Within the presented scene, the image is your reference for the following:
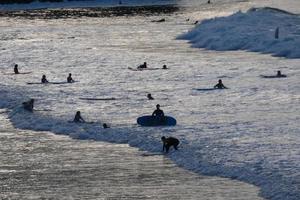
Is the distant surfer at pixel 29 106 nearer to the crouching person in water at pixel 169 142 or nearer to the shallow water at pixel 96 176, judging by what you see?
the shallow water at pixel 96 176

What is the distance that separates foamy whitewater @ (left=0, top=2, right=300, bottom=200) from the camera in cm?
2522

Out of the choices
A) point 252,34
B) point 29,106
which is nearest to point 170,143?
point 29,106

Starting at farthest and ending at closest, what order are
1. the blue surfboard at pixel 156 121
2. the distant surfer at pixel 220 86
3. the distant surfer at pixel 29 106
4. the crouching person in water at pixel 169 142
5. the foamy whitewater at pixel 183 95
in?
1. the distant surfer at pixel 220 86
2. the distant surfer at pixel 29 106
3. the blue surfboard at pixel 156 121
4. the crouching person in water at pixel 169 142
5. the foamy whitewater at pixel 183 95

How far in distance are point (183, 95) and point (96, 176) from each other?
50.1 feet

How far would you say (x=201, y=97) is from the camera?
3747 centimetres

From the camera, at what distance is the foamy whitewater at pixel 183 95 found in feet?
82.7

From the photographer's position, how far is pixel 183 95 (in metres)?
38.3

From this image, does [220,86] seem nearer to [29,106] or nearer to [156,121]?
[29,106]

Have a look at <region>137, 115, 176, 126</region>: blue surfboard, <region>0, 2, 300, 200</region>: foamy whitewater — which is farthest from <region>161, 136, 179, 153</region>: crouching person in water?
<region>137, 115, 176, 126</region>: blue surfboard

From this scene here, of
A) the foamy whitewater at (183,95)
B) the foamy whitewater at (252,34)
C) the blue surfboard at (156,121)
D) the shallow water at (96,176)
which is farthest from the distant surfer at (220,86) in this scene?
the foamy whitewater at (252,34)

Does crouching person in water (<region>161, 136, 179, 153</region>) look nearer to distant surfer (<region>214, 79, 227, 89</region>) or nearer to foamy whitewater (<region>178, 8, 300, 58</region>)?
distant surfer (<region>214, 79, 227, 89</region>)

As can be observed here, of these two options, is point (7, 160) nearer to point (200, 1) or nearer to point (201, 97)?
point (201, 97)

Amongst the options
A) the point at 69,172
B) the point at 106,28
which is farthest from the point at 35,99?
the point at 106,28

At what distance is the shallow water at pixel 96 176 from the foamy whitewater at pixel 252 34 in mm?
30333
